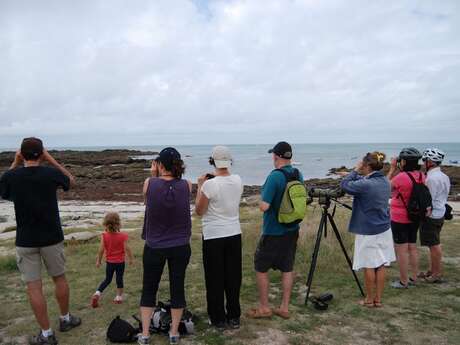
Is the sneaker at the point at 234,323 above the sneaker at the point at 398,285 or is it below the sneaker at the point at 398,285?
above

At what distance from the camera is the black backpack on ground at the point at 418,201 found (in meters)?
5.32

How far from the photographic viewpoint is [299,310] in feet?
15.9

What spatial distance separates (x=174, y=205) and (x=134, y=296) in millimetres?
2217

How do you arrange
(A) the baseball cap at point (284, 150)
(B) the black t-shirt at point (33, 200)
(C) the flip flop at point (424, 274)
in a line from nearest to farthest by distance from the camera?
1. (B) the black t-shirt at point (33, 200)
2. (A) the baseball cap at point (284, 150)
3. (C) the flip flop at point (424, 274)

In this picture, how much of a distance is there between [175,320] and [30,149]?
2119mm

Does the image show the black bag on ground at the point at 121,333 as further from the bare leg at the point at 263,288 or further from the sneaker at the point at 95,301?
the bare leg at the point at 263,288

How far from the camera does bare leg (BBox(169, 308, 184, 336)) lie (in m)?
3.97

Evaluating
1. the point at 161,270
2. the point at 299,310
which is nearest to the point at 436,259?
the point at 299,310

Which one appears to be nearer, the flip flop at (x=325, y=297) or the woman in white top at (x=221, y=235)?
the woman in white top at (x=221, y=235)

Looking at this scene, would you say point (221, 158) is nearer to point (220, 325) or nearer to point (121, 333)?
point (220, 325)

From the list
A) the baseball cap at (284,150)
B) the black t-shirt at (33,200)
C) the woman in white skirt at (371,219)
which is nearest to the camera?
the black t-shirt at (33,200)

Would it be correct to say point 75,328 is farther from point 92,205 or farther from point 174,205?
point 92,205

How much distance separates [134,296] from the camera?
5.41 meters

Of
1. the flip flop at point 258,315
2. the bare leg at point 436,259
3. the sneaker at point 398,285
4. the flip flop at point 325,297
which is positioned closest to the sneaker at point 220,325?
the flip flop at point 258,315
